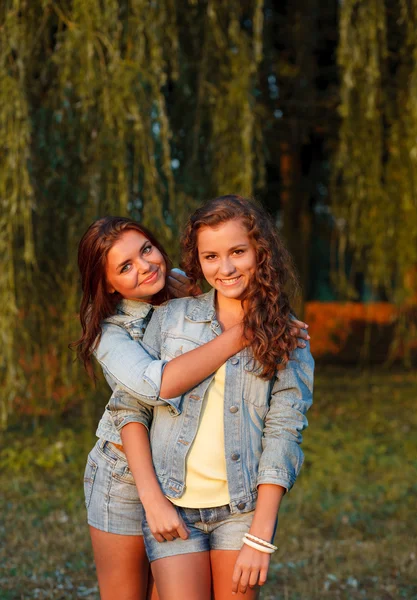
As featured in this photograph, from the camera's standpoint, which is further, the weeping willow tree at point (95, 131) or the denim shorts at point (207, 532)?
the weeping willow tree at point (95, 131)

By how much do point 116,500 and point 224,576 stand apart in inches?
12.4

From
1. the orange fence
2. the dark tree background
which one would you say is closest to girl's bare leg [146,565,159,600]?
the dark tree background

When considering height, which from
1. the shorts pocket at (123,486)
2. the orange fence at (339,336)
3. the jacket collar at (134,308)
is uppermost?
the jacket collar at (134,308)

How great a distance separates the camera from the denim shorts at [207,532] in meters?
1.75

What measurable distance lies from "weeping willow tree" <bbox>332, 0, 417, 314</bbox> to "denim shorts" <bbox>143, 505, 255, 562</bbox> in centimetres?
326

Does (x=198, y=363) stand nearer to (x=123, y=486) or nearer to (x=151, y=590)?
(x=123, y=486)

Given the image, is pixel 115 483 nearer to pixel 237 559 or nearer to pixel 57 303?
pixel 237 559

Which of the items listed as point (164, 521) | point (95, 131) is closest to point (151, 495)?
point (164, 521)

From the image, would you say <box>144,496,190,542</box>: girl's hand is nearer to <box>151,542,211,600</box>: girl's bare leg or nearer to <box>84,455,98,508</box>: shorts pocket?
<box>151,542,211,600</box>: girl's bare leg

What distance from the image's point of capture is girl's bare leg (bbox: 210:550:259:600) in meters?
1.74

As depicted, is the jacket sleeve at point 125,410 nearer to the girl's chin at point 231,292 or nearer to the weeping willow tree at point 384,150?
the girl's chin at point 231,292

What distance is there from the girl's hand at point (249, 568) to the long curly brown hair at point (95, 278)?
0.59 meters

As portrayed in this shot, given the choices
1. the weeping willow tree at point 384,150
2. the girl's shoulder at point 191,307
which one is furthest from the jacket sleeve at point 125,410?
the weeping willow tree at point 384,150

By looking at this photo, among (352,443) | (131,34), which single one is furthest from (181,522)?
(352,443)
